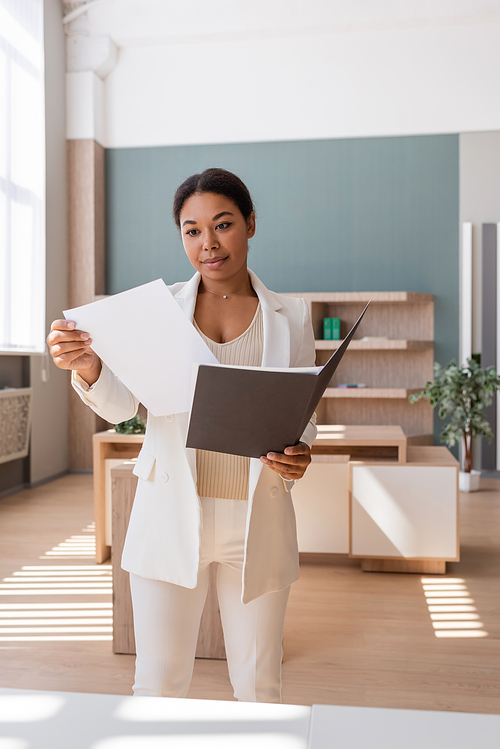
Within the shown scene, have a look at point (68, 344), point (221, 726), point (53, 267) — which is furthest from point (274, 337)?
point (53, 267)

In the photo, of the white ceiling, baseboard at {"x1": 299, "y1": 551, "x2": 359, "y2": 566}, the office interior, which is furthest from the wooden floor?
the white ceiling

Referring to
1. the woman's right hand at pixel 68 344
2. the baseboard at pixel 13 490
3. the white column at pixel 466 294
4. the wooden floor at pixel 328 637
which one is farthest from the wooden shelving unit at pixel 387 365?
the woman's right hand at pixel 68 344

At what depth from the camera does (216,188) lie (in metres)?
1.22

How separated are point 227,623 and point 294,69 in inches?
235

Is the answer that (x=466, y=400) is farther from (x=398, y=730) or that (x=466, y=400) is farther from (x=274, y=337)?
(x=398, y=730)

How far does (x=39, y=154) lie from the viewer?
569cm

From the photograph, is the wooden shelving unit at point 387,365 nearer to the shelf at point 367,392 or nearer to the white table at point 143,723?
the shelf at point 367,392

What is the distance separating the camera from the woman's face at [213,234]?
122 centimetres

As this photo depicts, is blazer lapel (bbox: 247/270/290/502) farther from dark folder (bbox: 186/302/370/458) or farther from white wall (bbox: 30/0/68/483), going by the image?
white wall (bbox: 30/0/68/483)

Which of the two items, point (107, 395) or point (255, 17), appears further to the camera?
point (255, 17)

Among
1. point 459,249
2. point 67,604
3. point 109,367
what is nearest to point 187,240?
point 109,367

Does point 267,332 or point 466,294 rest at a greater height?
point 466,294

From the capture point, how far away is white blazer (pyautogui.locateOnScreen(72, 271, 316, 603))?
1.17 metres

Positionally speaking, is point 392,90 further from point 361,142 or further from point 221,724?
point 221,724
